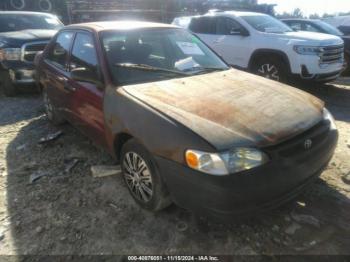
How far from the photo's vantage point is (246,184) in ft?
6.83

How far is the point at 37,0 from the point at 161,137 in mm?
17260

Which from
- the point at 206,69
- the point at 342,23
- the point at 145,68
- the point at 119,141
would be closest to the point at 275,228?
the point at 119,141

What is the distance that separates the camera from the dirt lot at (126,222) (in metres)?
2.46

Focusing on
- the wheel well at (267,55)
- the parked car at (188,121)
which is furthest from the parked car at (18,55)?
the wheel well at (267,55)

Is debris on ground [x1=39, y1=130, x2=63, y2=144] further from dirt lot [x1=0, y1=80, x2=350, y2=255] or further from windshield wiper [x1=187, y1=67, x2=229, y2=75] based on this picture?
windshield wiper [x1=187, y1=67, x2=229, y2=75]

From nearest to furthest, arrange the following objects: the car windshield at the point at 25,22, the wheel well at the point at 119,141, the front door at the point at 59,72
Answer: the wheel well at the point at 119,141 < the front door at the point at 59,72 < the car windshield at the point at 25,22

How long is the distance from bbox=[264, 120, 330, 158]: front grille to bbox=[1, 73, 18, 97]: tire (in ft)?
20.7

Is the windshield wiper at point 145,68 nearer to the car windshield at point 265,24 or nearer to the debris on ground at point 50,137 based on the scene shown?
the debris on ground at point 50,137

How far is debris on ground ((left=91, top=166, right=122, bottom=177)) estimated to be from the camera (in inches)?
138

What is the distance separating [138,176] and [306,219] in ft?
5.10

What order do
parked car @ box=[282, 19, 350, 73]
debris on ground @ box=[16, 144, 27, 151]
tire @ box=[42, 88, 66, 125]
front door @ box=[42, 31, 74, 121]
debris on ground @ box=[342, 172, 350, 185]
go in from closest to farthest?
debris on ground @ box=[342, 172, 350, 185] < front door @ box=[42, 31, 74, 121] < debris on ground @ box=[16, 144, 27, 151] < tire @ box=[42, 88, 66, 125] < parked car @ box=[282, 19, 350, 73]

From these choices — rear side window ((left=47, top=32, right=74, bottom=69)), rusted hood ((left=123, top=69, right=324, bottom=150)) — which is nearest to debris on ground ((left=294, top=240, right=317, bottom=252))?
rusted hood ((left=123, top=69, right=324, bottom=150))

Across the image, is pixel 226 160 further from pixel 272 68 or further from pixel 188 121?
pixel 272 68

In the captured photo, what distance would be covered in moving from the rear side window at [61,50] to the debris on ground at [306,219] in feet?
10.7
